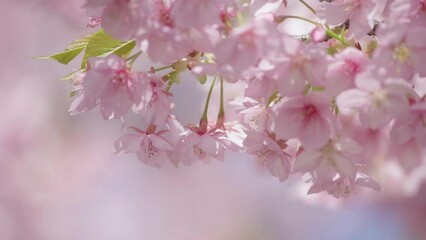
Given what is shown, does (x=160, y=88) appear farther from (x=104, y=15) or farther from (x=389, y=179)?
(x=389, y=179)

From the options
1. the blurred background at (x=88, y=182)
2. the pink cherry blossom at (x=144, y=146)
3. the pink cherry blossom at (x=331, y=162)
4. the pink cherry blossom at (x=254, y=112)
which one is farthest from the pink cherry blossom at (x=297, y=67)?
the blurred background at (x=88, y=182)

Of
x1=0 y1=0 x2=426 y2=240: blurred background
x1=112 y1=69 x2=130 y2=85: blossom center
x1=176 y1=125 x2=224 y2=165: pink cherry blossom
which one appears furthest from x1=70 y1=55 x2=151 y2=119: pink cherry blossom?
x1=0 y1=0 x2=426 y2=240: blurred background

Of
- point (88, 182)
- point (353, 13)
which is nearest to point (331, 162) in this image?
point (353, 13)

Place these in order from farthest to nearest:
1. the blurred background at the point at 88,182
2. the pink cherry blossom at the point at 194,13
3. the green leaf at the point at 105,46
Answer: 1. the blurred background at the point at 88,182
2. the green leaf at the point at 105,46
3. the pink cherry blossom at the point at 194,13

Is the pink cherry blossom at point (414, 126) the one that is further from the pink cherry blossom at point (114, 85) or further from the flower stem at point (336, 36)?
the pink cherry blossom at point (114, 85)

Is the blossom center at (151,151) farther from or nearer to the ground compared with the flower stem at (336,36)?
nearer to the ground

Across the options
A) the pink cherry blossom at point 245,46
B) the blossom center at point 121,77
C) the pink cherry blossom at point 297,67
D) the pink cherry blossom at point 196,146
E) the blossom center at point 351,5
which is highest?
the pink cherry blossom at point 245,46

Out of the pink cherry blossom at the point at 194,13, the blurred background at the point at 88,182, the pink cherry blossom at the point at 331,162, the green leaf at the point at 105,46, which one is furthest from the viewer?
the blurred background at the point at 88,182
